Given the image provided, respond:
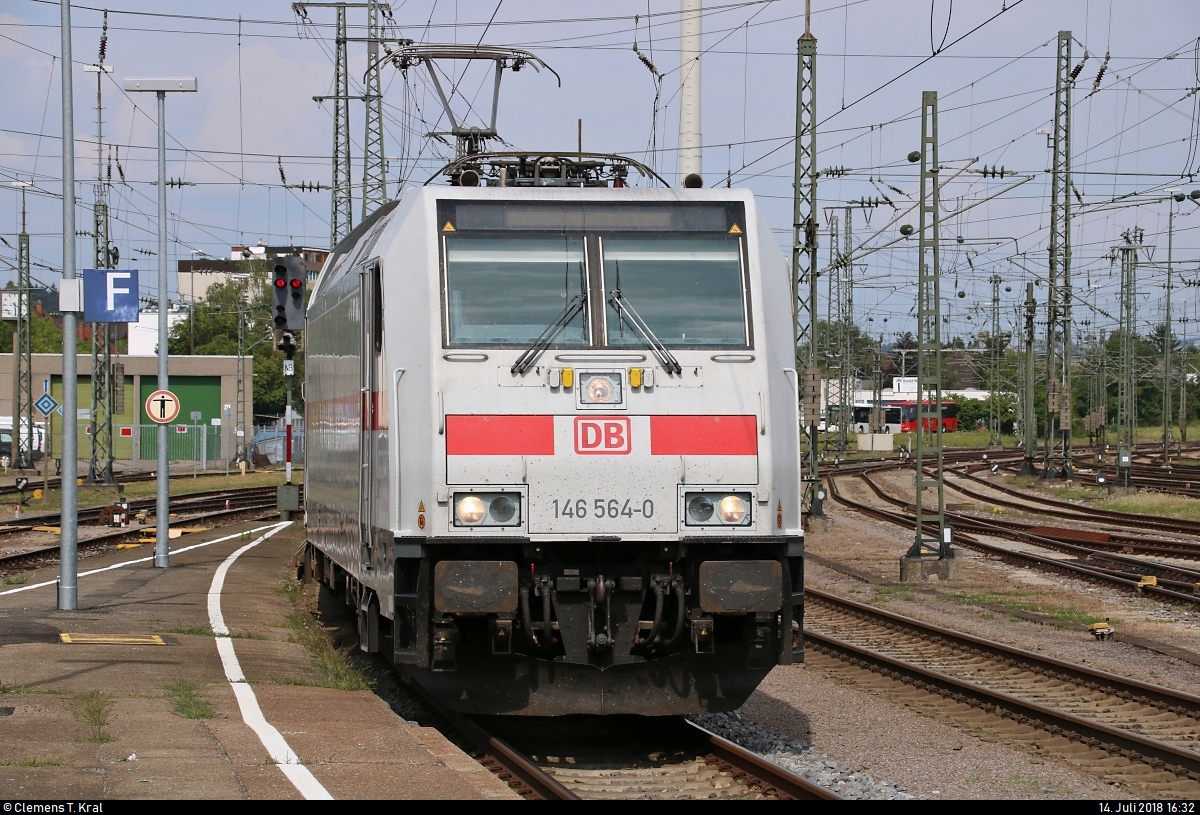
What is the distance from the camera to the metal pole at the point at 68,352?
576 inches

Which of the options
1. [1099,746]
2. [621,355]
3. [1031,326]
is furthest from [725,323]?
[1031,326]

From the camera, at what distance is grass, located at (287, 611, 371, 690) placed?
11281 millimetres

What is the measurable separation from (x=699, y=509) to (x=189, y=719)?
11.7 ft

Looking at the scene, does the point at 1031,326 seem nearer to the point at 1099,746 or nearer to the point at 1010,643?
the point at 1010,643

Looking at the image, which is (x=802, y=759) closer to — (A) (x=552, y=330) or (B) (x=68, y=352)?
(A) (x=552, y=330)

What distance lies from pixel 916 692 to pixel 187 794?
22.8 feet

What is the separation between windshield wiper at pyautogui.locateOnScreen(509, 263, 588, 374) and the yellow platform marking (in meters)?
5.49

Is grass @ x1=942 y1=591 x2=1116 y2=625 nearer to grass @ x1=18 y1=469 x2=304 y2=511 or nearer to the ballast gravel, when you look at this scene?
the ballast gravel

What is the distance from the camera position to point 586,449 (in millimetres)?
8852

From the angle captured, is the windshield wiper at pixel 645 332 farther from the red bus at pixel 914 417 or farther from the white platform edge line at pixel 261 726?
the red bus at pixel 914 417

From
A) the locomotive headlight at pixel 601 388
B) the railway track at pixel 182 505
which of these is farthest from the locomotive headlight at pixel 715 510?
the railway track at pixel 182 505

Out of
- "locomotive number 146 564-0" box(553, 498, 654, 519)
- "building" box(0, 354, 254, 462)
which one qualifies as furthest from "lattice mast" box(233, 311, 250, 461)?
"locomotive number 146 564-0" box(553, 498, 654, 519)

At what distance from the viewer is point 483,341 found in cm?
905

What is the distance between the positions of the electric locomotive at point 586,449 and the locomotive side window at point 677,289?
0.01 meters
